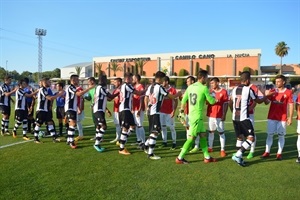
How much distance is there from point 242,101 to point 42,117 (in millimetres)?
6662

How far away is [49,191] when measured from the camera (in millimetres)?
5109

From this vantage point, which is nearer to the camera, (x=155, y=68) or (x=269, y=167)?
(x=269, y=167)

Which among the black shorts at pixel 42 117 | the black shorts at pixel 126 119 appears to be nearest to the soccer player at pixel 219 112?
the black shorts at pixel 126 119

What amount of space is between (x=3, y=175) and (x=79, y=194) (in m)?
2.17

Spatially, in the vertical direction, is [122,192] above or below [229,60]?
below

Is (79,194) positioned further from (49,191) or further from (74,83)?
(74,83)

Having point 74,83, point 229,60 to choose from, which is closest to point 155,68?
point 229,60

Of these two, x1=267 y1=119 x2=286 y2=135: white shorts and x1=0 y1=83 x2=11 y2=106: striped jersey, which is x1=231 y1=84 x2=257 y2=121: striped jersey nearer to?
x1=267 y1=119 x2=286 y2=135: white shorts

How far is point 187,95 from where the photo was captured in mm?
7207

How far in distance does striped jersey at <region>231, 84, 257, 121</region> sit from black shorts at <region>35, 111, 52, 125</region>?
6349 mm

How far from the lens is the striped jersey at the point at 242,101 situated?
7.05 m

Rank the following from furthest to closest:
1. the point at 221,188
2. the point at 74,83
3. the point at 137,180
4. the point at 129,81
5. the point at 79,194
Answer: the point at 74,83
the point at 129,81
the point at 137,180
the point at 221,188
the point at 79,194

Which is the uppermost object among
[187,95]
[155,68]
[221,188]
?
[155,68]

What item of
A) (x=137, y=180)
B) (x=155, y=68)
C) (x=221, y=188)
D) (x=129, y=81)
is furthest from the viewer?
(x=155, y=68)
